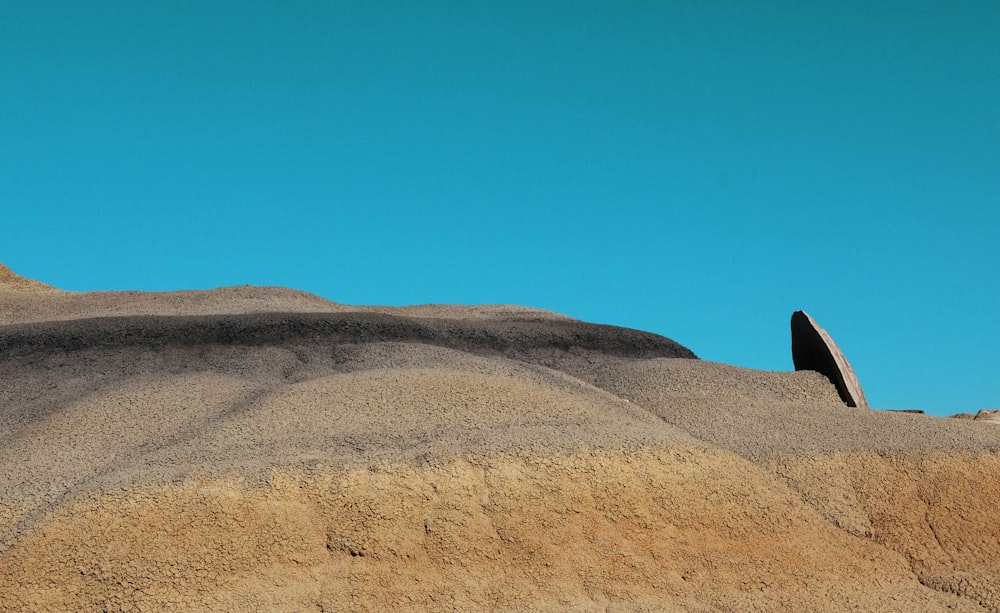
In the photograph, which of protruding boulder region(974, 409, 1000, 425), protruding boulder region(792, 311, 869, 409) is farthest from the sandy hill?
protruding boulder region(974, 409, 1000, 425)

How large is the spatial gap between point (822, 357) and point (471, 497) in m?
6.09

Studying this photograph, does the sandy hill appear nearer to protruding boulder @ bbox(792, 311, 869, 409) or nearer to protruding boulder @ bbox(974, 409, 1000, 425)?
protruding boulder @ bbox(792, 311, 869, 409)

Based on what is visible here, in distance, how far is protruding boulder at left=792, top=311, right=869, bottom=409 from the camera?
1026 centimetres

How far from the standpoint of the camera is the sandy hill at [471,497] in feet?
18.3

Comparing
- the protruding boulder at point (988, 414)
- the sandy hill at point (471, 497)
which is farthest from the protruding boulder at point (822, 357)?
the protruding boulder at point (988, 414)

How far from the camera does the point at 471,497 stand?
6.07m

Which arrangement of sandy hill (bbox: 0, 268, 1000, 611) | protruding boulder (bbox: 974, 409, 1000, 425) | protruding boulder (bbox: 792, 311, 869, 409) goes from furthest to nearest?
1. protruding boulder (bbox: 974, 409, 1000, 425)
2. protruding boulder (bbox: 792, 311, 869, 409)
3. sandy hill (bbox: 0, 268, 1000, 611)

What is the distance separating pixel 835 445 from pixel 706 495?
162 centimetres

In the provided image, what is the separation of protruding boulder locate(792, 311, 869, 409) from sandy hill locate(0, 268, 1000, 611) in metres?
1.61

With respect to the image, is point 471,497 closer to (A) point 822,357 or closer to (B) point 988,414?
(A) point 822,357

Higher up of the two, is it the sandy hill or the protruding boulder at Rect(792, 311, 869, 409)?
the protruding boulder at Rect(792, 311, 869, 409)

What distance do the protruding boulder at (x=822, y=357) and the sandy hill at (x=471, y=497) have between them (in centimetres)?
161

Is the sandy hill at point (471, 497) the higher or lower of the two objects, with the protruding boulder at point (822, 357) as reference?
lower

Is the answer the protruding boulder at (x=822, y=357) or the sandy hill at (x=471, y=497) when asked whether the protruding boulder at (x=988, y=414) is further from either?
the sandy hill at (x=471, y=497)
